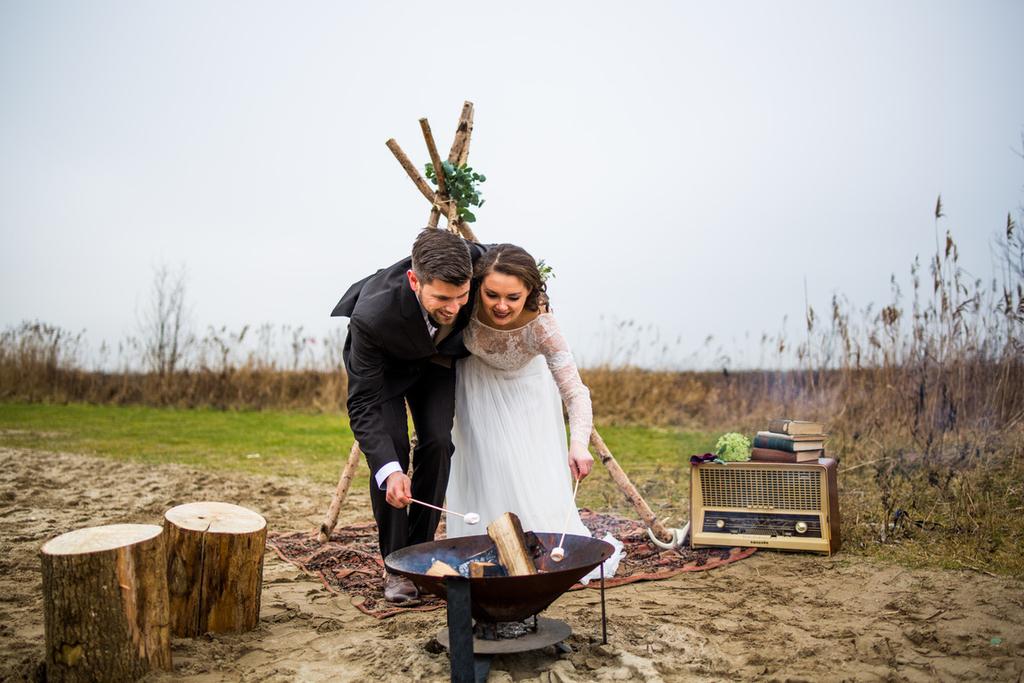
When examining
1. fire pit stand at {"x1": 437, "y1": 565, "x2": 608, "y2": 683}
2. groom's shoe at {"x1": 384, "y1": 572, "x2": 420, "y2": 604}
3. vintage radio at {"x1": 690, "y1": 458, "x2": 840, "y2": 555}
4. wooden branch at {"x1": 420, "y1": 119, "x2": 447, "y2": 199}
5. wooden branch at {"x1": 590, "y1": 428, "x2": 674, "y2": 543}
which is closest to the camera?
fire pit stand at {"x1": 437, "y1": 565, "x2": 608, "y2": 683}

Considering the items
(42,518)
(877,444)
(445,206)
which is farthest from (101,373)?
(877,444)

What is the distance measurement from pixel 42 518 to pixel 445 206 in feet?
12.3

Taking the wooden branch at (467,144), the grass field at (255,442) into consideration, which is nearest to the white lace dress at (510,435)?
the wooden branch at (467,144)

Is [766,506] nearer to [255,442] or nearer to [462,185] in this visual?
[462,185]

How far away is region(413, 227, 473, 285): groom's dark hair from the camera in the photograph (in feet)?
10.9

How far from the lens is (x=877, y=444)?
6.60 meters

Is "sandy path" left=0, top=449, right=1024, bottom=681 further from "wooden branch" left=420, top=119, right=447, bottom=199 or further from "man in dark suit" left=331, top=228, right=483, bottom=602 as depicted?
"wooden branch" left=420, top=119, right=447, bottom=199

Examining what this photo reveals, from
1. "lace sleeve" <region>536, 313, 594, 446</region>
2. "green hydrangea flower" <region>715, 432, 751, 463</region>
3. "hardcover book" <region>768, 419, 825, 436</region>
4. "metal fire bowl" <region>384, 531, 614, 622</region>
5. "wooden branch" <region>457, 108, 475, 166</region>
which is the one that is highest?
"wooden branch" <region>457, 108, 475, 166</region>

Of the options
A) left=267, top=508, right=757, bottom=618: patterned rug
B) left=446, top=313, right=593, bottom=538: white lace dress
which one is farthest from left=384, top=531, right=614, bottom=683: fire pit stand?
left=446, top=313, right=593, bottom=538: white lace dress

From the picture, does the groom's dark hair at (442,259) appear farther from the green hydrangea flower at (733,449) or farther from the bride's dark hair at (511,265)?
the green hydrangea flower at (733,449)

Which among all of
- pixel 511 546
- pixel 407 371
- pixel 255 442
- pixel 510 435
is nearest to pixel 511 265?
pixel 407 371

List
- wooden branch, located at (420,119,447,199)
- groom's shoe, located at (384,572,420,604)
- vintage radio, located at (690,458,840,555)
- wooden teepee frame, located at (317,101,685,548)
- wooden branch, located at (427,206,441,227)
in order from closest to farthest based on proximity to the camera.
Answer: groom's shoe, located at (384,572,420,604), vintage radio, located at (690,458,840,555), wooden teepee frame, located at (317,101,685,548), wooden branch, located at (420,119,447,199), wooden branch, located at (427,206,441,227)

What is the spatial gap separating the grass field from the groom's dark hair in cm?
342

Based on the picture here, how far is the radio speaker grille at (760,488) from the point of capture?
4.63 m
